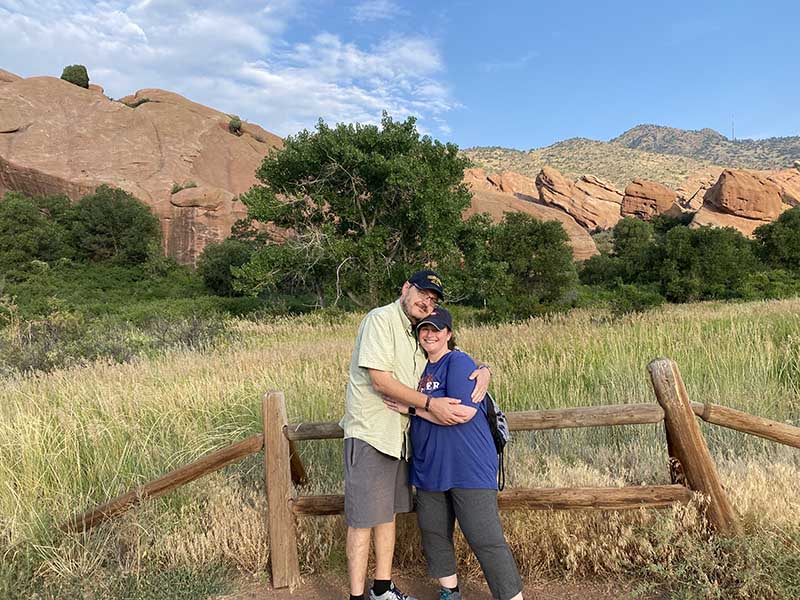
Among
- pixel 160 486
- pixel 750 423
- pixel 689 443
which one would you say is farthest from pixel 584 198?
pixel 160 486

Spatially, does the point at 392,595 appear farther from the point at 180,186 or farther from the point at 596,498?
the point at 180,186

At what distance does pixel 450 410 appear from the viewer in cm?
247

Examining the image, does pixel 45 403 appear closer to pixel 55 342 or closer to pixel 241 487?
pixel 241 487

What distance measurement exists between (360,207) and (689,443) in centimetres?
1642

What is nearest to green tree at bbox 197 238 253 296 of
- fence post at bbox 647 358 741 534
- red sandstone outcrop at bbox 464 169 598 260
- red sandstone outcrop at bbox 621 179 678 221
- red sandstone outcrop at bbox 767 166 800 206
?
red sandstone outcrop at bbox 464 169 598 260

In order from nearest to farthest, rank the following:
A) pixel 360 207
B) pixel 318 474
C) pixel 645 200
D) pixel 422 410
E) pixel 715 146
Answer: pixel 422 410 → pixel 318 474 → pixel 360 207 → pixel 645 200 → pixel 715 146

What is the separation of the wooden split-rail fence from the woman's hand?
0.62 meters

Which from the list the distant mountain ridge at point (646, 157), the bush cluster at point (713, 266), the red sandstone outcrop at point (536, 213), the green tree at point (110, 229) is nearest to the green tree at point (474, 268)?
the bush cluster at point (713, 266)

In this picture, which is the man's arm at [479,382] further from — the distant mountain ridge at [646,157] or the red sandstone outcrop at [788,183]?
the distant mountain ridge at [646,157]

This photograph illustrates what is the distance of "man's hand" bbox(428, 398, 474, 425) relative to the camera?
2.47 m

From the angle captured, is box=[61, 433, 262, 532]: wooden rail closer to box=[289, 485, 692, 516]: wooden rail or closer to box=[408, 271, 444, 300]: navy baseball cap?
box=[408, 271, 444, 300]: navy baseball cap

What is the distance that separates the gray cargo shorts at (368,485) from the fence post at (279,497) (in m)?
0.67

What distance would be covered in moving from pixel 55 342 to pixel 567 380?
10.4m

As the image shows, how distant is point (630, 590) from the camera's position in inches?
115
